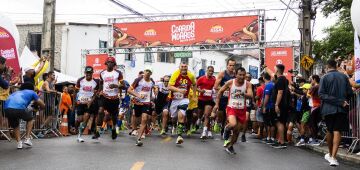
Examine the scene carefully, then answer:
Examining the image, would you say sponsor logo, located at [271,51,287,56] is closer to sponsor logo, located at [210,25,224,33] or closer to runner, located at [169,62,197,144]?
sponsor logo, located at [210,25,224,33]

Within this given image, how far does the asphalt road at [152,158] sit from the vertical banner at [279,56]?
18.8m

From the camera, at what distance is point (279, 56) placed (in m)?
31.1

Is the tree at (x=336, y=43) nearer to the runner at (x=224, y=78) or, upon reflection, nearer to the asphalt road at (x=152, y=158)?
the runner at (x=224, y=78)

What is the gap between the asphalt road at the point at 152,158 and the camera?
851 centimetres

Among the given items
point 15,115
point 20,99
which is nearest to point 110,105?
point 20,99

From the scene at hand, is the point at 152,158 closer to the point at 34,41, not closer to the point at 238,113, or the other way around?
the point at 238,113

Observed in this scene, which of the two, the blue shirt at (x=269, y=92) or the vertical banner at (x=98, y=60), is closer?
the blue shirt at (x=269, y=92)

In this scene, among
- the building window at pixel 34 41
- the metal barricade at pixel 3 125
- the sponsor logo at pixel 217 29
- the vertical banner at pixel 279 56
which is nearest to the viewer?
the metal barricade at pixel 3 125

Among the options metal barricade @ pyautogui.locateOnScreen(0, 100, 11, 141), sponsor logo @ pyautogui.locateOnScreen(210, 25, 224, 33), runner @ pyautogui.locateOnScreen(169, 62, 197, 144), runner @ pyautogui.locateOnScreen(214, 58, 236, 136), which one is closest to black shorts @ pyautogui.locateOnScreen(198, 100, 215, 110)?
runner @ pyautogui.locateOnScreen(214, 58, 236, 136)

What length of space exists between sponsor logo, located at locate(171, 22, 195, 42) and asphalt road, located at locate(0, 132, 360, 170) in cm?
2119

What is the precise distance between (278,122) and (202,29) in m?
19.9

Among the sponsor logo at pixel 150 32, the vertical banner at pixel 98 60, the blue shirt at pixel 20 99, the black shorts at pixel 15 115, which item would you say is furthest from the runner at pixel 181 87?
the vertical banner at pixel 98 60

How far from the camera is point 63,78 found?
3069 centimetres

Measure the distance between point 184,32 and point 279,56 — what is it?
6.11m
